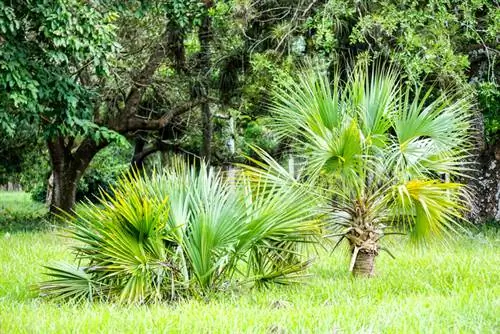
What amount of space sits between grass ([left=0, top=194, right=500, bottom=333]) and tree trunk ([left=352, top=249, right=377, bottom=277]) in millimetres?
150

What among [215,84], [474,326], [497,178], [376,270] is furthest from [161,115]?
[474,326]

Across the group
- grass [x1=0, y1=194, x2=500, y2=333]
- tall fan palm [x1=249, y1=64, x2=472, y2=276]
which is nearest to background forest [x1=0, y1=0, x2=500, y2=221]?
tall fan palm [x1=249, y1=64, x2=472, y2=276]

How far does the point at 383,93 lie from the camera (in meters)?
6.68

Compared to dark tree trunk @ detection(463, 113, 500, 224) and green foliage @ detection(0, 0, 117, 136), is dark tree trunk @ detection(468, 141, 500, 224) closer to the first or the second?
dark tree trunk @ detection(463, 113, 500, 224)

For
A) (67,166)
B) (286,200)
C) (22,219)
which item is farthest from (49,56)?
(22,219)

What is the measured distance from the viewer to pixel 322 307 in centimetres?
488

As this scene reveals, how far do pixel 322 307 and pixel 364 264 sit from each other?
1907 millimetres

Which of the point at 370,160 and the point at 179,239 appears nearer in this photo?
the point at 179,239

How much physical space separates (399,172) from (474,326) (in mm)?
2512

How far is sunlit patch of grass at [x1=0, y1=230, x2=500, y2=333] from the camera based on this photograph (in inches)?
161

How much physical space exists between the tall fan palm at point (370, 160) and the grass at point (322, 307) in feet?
1.55

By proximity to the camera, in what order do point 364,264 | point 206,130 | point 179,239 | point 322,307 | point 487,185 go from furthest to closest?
point 206,130, point 487,185, point 364,264, point 179,239, point 322,307

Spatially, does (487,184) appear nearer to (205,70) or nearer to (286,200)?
(205,70)

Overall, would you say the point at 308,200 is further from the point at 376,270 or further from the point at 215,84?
the point at 215,84
